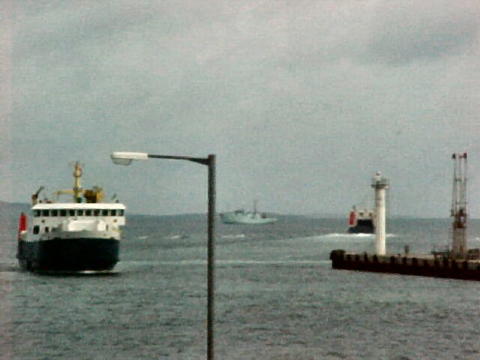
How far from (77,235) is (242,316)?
27471mm

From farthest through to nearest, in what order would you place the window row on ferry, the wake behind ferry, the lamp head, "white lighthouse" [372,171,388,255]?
"white lighthouse" [372,171,388,255]
the window row on ferry
the wake behind ferry
the lamp head

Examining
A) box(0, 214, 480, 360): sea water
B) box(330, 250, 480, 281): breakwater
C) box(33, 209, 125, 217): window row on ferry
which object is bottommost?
box(0, 214, 480, 360): sea water

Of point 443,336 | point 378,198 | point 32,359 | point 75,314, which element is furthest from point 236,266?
point 32,359

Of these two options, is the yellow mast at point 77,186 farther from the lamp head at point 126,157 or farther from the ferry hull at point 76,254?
the lamp head at point 126,157

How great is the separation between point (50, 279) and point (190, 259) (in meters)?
49.6

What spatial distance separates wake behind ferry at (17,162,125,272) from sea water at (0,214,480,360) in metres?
2.07

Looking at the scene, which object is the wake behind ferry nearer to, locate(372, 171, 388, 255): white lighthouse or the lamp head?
locate(372, 171, 388, 255): white lighthouse

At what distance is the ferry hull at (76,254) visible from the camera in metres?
84.6

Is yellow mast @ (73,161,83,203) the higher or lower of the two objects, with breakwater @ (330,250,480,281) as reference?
higher

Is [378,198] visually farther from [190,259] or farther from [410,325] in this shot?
[190,259]

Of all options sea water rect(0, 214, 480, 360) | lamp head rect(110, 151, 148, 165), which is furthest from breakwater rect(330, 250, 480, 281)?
lamp head rect(110, 151, 148, 165)

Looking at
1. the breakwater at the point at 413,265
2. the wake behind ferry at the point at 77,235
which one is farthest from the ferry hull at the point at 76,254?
the breakwater at the point at 413,265

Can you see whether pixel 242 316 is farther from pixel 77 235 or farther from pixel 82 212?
pixel 82 212

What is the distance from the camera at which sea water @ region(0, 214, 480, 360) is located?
47.4 m
